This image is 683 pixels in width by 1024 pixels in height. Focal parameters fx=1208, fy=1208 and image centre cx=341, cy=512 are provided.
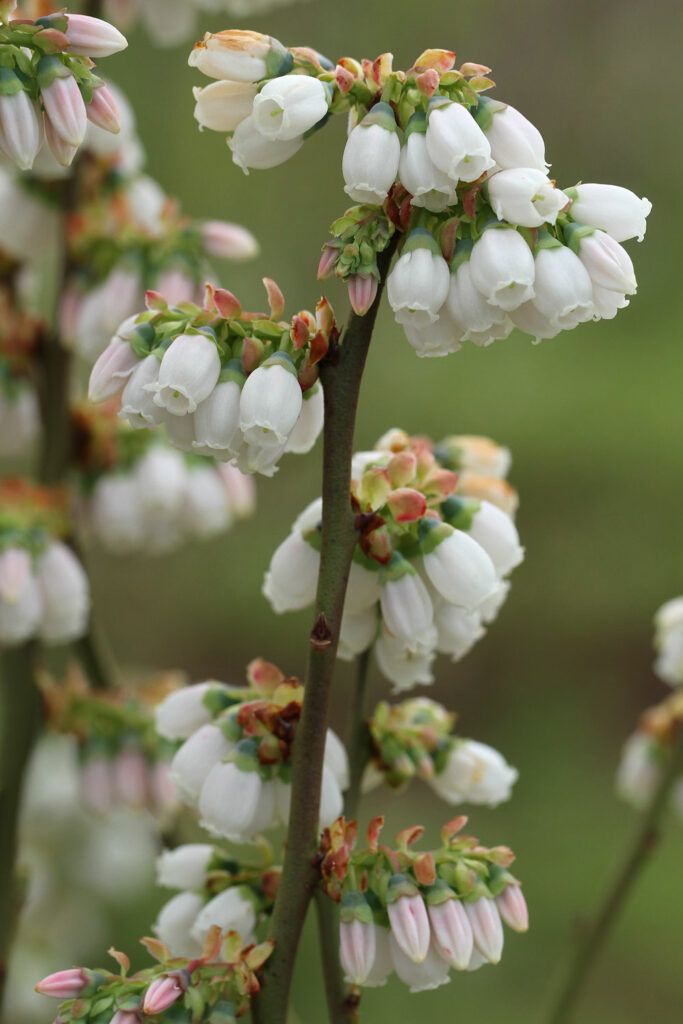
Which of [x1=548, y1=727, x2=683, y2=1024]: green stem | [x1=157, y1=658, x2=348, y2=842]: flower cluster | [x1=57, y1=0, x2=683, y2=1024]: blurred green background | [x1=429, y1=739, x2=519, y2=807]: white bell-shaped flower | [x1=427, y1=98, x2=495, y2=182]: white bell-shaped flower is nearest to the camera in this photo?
[x1=427, y1=98, x2=495, y2=182]: white bell-shaped flower

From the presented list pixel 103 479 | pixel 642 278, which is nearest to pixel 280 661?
pixel 642 278

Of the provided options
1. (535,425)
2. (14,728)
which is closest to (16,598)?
(14,728)

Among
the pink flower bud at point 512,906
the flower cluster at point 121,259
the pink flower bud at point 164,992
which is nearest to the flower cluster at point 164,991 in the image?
the pink flower bud at point 164,992

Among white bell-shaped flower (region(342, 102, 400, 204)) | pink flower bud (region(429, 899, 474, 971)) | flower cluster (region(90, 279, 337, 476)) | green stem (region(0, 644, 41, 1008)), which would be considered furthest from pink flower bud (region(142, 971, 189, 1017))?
green stem (region(0, 644, 41, 1008))

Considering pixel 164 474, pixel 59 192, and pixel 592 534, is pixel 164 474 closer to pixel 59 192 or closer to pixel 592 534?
pixel 59 192

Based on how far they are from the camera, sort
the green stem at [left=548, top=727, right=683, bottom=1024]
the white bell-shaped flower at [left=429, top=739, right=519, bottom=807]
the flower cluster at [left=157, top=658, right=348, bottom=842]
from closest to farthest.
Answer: the flower cluster at [left=157, top=658, right=348, bottom=842]
the white bell-shaped flower at [left=429, top=739, right=519, bottom=807]
the green stem at [left=548, top=727, right=683, bottom=1024]

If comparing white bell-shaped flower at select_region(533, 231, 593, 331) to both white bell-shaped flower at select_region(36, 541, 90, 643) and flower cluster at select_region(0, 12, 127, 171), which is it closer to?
flower cluster at select_region(0, 12, 127, 171)
